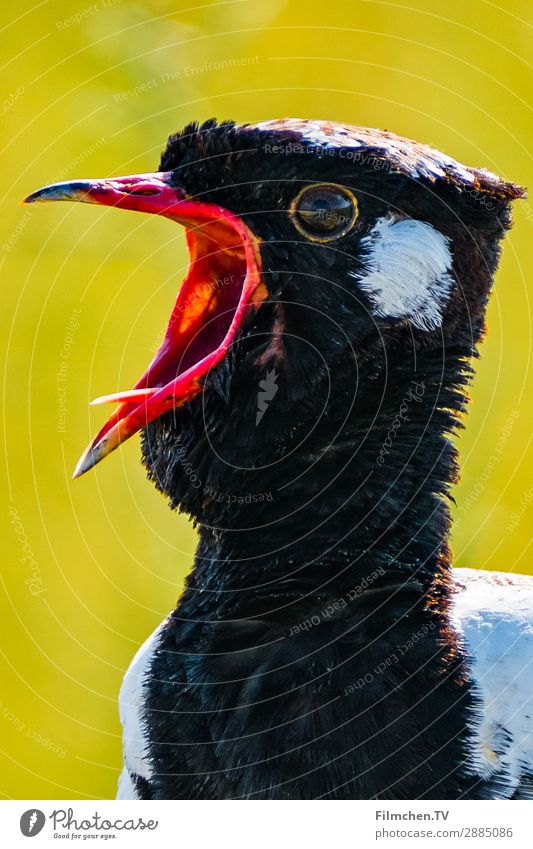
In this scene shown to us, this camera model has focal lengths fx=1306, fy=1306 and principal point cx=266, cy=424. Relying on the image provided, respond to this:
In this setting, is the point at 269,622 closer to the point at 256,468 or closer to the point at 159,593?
the point at 256,468

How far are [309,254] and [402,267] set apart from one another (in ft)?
0.85

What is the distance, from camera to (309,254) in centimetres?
360

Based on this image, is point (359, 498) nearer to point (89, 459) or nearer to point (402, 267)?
point (402, 267)

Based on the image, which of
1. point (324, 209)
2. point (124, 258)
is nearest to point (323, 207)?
point (324, 209)

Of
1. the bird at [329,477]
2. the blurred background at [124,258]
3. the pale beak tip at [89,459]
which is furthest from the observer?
the blurred background at [124,258]

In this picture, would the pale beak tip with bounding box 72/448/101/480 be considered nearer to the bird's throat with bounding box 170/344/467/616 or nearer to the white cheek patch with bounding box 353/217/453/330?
the bird's throat with bounding box 170/344/467/616

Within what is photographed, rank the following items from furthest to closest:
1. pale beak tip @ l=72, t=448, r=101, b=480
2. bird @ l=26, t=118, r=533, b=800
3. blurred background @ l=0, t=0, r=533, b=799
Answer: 1. blurred background @ l=0, t=0, r=533, b=799
2. pale beak tip @ l=72, t=448, r=101, b=480
3. bird @ l=26, t=118, r=533, b=800

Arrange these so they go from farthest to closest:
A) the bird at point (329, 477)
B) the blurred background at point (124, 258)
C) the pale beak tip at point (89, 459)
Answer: the blurred background at point (124, 258)
the pale beak tip at point (89, 459)
the bird at point (329, 477)

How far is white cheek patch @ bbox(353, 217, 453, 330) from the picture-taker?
3.57 m

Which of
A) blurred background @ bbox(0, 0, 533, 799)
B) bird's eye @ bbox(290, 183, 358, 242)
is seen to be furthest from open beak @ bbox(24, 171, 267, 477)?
blurred background @ bbox(0, 0, 533, 799)

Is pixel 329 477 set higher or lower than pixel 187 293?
lower

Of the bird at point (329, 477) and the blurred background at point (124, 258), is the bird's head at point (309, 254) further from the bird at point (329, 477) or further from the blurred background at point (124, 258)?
the blurred background at point (124, 258)

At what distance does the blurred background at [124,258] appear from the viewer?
616cm

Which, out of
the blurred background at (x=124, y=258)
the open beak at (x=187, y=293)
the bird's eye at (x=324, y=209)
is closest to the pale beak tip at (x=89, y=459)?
the open beak at (x=187, y=293)
